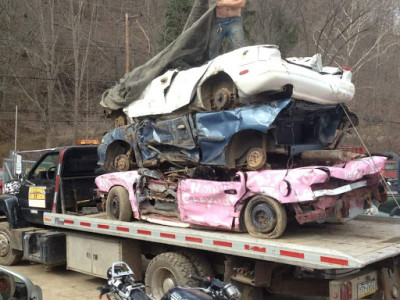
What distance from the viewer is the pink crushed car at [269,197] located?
488 centimetres

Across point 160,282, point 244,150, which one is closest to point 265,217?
point 244,150

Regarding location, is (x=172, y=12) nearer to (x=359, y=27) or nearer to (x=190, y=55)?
(x=359, y=27)

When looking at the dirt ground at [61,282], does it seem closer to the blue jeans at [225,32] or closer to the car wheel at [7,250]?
the car wheel at [7,250]

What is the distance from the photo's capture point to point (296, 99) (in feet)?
17.7

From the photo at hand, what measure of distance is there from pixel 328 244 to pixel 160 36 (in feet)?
73.0

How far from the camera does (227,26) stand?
702 centimetres

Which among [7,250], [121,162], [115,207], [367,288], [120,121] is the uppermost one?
[120,121]

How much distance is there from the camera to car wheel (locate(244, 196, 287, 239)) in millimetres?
4984

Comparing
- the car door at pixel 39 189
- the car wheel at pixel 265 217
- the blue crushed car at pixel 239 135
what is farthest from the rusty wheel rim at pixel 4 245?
the car wheel at pixel 265 217

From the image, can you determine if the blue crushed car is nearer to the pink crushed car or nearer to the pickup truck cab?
the pink crushed car

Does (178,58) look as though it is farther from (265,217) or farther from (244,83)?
(265,217)

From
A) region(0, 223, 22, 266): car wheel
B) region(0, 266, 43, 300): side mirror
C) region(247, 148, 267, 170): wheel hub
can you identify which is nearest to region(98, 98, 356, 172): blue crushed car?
region(247, 148, 267, 170): wheel hub

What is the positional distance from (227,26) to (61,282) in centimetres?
487

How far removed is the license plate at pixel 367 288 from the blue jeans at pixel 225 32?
3836 millimetres
